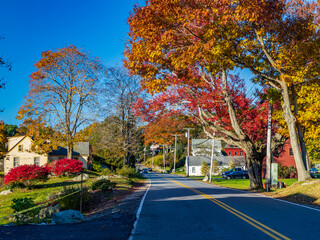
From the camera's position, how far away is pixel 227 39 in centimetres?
1455

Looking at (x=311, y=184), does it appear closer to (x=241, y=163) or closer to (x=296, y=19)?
(x=296, y=19)

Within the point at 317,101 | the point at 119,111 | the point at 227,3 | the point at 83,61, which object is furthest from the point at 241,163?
the point at 227,3

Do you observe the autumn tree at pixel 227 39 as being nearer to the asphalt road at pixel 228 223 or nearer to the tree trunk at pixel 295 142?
the tree trunk at pixel 295 142

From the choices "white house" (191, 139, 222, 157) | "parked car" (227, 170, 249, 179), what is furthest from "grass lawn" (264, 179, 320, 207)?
"white house" (191, 139, 222, 157)

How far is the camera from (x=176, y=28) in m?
15.0

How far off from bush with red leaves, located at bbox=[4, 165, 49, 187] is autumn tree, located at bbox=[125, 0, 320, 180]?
14075mm

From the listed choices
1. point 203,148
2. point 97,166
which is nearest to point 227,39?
point 97,166

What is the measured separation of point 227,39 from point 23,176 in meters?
19.7

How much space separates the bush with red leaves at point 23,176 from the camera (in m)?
25.4

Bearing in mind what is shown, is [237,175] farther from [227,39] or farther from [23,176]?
[227,39]

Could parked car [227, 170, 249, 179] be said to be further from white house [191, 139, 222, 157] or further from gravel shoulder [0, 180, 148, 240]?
gravel shoulder [0, 180, 148, 240]

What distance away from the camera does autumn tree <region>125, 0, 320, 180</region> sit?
13.8 m

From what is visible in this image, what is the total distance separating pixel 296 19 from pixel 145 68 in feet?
27.5

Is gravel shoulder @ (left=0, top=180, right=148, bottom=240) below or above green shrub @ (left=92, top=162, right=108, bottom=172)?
above
